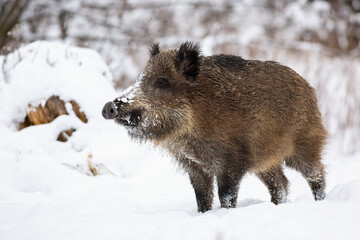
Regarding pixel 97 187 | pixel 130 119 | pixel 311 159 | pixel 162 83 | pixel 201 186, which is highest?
pixel 162 83

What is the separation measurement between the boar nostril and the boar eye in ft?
1.73

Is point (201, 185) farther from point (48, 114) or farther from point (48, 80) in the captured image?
point (48, 80)

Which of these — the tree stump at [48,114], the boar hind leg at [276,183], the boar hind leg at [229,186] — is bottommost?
the boar hind leg at [276,183]

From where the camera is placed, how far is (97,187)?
4781mm

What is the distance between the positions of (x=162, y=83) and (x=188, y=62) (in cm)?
31

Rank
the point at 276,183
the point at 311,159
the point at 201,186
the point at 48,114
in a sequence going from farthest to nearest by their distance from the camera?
the point at 48,114, the point at 276,183, the point at 311,159, the point at 201,186

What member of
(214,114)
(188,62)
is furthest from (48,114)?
(214,114)

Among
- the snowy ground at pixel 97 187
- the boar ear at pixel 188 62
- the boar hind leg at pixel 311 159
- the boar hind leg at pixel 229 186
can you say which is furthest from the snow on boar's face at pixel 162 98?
the boar hind leg at pixel 311 159

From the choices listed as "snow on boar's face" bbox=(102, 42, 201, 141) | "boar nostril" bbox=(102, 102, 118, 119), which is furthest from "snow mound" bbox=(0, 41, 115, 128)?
"boar nostril" bbox=(102, 102, 118, 119)

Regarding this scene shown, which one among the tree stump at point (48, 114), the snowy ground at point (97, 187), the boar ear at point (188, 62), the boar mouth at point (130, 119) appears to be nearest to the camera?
the snowy ground at point (97, 187)

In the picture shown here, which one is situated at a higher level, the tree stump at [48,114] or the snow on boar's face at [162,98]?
the snow on boar's face at [162,98]

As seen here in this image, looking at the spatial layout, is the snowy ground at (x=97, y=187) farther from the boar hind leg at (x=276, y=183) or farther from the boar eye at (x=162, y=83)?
the boar eye at (x=162, y=83)

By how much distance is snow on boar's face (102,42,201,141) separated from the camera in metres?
3.57

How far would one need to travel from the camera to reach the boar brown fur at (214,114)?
370 cm
